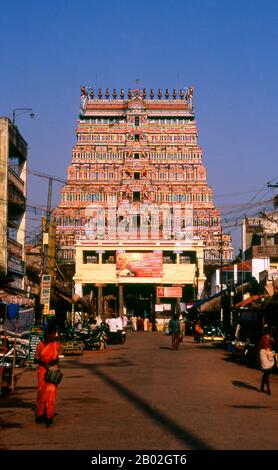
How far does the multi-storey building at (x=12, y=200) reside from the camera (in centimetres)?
3828

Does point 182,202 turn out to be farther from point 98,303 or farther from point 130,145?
point 98,303

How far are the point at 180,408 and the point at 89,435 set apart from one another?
3.14 metres

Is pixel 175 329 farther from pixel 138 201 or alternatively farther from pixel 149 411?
pixel 138 201

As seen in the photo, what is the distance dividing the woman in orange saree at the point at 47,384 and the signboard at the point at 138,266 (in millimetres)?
62829

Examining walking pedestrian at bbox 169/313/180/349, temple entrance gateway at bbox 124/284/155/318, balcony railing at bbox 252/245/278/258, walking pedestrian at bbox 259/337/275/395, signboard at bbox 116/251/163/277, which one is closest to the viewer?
walking pedestrian at bbox 259/337/275/395

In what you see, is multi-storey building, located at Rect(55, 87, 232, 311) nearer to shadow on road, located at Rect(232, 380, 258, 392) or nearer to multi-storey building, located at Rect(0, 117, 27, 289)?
multi-storey building, located at Rect(0, 117, 27, 289)

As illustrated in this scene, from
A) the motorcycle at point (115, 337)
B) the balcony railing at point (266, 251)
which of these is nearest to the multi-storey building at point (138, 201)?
the balcony railing at point (266, 251)

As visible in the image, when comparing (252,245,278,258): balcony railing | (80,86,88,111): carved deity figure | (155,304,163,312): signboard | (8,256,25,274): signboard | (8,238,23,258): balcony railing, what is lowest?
(155,304,163,312): signboard

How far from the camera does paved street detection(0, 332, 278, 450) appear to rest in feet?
29.4

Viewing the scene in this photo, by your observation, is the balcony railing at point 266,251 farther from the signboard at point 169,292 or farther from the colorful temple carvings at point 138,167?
the colorful temple carvings at point 138,167

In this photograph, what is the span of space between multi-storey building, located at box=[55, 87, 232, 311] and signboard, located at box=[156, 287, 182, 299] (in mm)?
1224

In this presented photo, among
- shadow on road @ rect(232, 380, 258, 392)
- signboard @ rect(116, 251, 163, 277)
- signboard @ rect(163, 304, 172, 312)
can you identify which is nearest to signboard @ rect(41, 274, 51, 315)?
shadow on road @ rect(232, 380, 258, 392)

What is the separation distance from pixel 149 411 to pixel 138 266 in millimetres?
62603

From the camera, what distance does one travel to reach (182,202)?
90375mm
